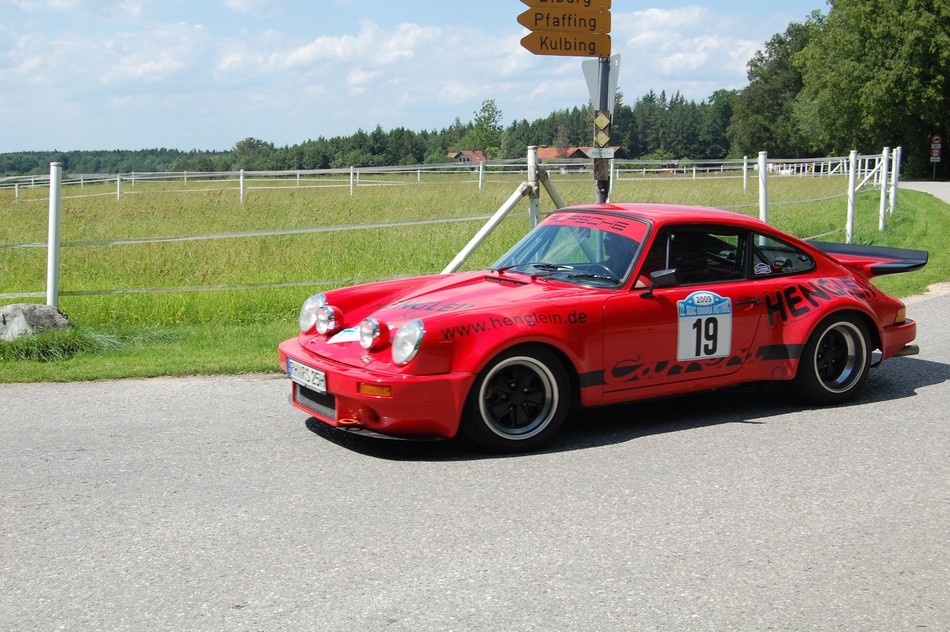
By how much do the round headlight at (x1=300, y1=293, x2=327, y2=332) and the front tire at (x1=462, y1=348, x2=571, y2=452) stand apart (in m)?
1.29

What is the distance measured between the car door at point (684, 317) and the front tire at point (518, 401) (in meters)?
0.36

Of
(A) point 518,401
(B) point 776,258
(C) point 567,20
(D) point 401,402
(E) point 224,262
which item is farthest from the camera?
(E) point 224,262

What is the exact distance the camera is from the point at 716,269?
592 cm

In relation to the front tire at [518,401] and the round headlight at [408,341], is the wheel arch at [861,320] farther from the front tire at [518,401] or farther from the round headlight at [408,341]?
the round headlight at [408,341]

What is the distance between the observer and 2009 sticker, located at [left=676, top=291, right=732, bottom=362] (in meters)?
5.62

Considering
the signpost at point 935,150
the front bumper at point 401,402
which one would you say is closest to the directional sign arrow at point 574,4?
the front bumper at point 401,402

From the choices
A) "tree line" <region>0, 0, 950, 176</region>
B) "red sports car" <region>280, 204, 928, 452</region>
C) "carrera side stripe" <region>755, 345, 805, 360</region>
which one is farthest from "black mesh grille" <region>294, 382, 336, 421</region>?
"tree line" <region>0, 0, 950, 176</region>

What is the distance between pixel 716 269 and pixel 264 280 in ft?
19.6

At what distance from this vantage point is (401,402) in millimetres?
4875

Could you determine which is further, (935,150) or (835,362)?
(935,150)

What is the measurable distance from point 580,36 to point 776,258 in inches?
138

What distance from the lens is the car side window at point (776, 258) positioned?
605cm

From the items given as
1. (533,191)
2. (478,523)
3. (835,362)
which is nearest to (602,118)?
(533,191)

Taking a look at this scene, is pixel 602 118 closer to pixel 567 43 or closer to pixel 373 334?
pixel 567 43
